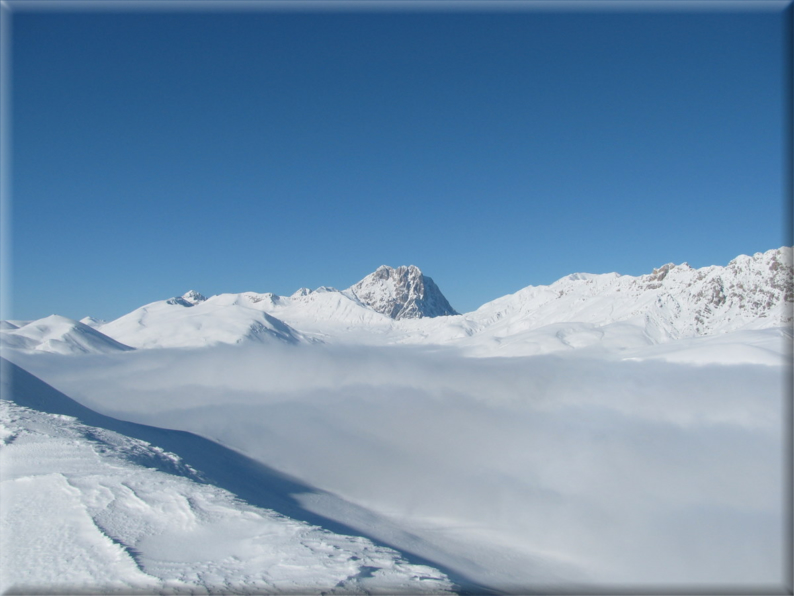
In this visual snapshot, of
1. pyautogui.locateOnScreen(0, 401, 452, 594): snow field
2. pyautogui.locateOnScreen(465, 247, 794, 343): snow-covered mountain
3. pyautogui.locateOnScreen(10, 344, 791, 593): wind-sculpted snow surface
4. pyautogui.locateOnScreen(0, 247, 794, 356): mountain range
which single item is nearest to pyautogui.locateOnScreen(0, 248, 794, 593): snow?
pyautogui.locateOnScreen(0, 401, 452, 594): snow field

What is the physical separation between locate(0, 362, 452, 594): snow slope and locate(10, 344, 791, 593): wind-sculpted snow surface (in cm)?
274

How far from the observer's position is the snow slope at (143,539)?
539cm

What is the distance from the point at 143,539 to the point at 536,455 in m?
36.8

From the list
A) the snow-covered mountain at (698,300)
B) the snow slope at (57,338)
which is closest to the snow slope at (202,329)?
the snow slope at (57,338)

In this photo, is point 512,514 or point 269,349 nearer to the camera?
point 512,514

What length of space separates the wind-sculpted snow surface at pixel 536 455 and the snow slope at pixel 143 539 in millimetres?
2742

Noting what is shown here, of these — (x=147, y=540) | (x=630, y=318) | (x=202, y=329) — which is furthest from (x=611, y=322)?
(x=147, y=540)

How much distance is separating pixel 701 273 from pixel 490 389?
260ft

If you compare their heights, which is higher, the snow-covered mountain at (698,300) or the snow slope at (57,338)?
the snow-covered mountain at (698,300)

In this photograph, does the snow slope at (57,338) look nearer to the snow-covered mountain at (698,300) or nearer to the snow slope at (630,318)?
the snow slope at (630,318)

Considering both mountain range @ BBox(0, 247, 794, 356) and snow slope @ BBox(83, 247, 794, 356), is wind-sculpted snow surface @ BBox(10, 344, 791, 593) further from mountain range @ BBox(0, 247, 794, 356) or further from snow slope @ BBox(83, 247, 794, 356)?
snow slope @ BBox(83, 247, 794, 356)

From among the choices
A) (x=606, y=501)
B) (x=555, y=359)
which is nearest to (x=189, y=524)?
(x=606, y=501)

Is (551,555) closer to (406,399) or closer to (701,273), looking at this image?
(406,399)

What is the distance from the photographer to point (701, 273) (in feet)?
363
